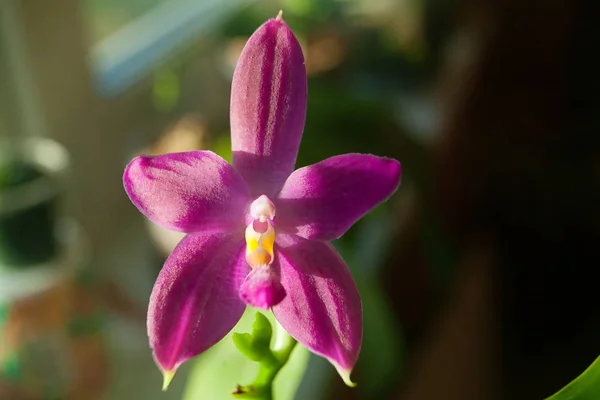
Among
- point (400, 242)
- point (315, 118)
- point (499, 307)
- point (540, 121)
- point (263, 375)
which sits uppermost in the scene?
point (263, 375)

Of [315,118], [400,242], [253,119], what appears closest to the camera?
[253,119]

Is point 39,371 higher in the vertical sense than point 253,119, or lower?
lower

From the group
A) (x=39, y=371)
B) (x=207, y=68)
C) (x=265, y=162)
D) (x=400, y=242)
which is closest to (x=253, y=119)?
(x=265, y=162)

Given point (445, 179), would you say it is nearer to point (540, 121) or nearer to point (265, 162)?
point (540, 121)

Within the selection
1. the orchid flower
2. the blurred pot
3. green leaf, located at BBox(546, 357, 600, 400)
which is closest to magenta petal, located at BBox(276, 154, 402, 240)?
the orchid flower

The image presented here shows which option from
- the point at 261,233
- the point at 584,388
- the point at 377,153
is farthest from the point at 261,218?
the point at 377,153

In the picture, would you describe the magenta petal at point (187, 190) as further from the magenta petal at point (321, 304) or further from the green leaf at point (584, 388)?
the green leaf at point (584, 388)

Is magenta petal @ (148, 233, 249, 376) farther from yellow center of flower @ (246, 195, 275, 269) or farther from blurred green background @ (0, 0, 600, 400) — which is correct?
blurred green background @ (0, 0, 600, 400)
